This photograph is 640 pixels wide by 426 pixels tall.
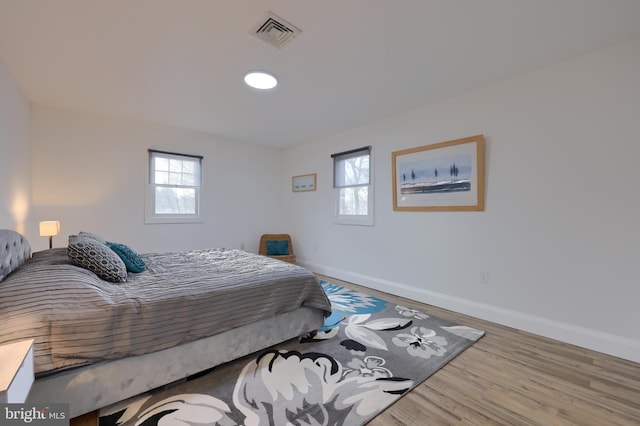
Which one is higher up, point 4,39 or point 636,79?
point 4,39

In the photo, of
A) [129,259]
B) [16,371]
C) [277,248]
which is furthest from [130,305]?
[277,248]

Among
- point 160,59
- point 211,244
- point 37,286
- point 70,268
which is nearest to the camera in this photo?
point 37,286

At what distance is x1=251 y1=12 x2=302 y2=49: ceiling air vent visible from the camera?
6.19ft

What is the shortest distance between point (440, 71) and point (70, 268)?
10.9 ft

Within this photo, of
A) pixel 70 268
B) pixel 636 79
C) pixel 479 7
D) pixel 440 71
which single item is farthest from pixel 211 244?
pixel 636 79

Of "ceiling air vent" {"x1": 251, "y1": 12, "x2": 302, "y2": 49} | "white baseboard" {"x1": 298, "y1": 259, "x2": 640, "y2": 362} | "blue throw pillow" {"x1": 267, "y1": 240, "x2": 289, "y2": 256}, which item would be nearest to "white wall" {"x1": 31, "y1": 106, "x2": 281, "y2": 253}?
"blue throw pillow" {"x1": 267, "y1": 240, "x2": 289, "y2": 256}

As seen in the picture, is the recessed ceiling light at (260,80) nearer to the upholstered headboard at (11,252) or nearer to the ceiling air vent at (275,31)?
the ceiling air vent at (275,31)

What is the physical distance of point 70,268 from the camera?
173 centimetres

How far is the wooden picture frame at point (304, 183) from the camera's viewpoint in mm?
4969

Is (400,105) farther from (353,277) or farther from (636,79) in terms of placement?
(353,277)

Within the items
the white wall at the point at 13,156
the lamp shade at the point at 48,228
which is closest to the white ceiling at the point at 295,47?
the white wall at the point at 13,156

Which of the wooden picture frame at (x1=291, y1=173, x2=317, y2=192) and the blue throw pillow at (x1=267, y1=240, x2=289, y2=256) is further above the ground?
the wooden picture frame at (x1=291, y1=173, x2=317, y2=192)

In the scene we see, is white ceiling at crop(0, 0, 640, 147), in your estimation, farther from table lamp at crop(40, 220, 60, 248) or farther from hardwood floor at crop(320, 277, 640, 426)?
hardwood floor at crop(320, 277, 640, 426)

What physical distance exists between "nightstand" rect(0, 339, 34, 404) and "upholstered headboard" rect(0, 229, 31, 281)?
27.7 inches
